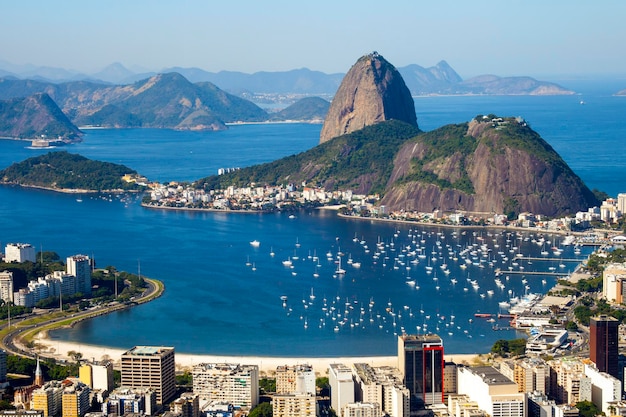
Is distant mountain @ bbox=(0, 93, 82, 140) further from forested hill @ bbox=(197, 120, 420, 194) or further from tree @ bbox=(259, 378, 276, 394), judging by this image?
tree @ bbox=(259, 378, 276, 394)

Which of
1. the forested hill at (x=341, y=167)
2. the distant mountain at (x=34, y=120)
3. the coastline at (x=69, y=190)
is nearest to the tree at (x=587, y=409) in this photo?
the forested hill at (x=341, y=167)

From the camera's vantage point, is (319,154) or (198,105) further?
(198,105)

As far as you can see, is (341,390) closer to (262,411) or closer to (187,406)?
(262,411)

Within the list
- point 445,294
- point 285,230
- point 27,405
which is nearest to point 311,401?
point 27,405

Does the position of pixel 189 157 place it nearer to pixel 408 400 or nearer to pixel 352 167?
pixel 352 167

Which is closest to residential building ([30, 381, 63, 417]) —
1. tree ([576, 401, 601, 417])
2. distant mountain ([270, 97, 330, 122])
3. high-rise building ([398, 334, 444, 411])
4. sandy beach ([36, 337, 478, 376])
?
sandy beach ([36, 337, 478, 376])

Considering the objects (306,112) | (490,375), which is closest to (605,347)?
(490,375)

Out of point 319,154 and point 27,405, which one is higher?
point 319,154
